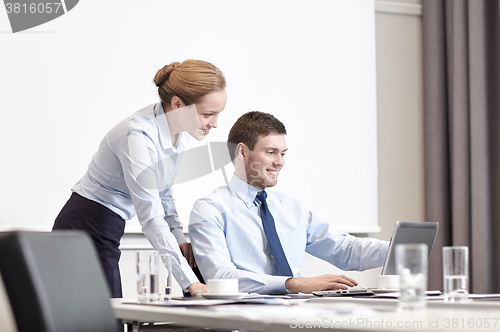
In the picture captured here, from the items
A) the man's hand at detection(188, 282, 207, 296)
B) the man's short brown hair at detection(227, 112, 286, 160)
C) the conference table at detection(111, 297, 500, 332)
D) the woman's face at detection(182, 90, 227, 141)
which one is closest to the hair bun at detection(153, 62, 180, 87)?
the woman's face at detection(182, 90, 227, 141)

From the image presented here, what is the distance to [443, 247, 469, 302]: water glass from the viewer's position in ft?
4.15

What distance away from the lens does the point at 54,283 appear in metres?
0.85

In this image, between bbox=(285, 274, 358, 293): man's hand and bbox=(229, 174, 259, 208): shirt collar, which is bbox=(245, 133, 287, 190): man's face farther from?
bbox=(285, 274, 358, 293): man's hand

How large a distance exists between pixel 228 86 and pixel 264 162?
1070 millimetres

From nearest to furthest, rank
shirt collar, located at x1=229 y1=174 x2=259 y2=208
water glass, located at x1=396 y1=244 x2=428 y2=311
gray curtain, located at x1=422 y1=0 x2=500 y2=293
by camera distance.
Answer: water glass, located at x1=396 y1=244 x2=428 y2=311 → shirt collar, located at x1=229 y1=174 x2=259 y2=208 → gray curtain, located at x1=422 y1=0 x2=500 y2=293

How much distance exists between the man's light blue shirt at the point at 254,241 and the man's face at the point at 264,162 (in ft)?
0.14

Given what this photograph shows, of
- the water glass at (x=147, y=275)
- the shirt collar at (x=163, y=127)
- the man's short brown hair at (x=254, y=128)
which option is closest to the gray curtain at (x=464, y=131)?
the man's short brown hair at (x=254, y=128)

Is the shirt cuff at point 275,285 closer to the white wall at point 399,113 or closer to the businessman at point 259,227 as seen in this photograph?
the businessman at point 259,227

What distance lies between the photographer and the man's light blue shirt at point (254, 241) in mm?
1843

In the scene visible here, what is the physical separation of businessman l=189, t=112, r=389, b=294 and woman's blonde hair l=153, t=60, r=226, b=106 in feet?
1.09

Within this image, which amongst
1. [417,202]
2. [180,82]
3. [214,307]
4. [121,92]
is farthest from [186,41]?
[214,307]

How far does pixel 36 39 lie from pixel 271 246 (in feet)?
4.83

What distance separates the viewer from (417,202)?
3.71 m

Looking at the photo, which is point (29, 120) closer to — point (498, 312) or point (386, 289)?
point (386, 289)
